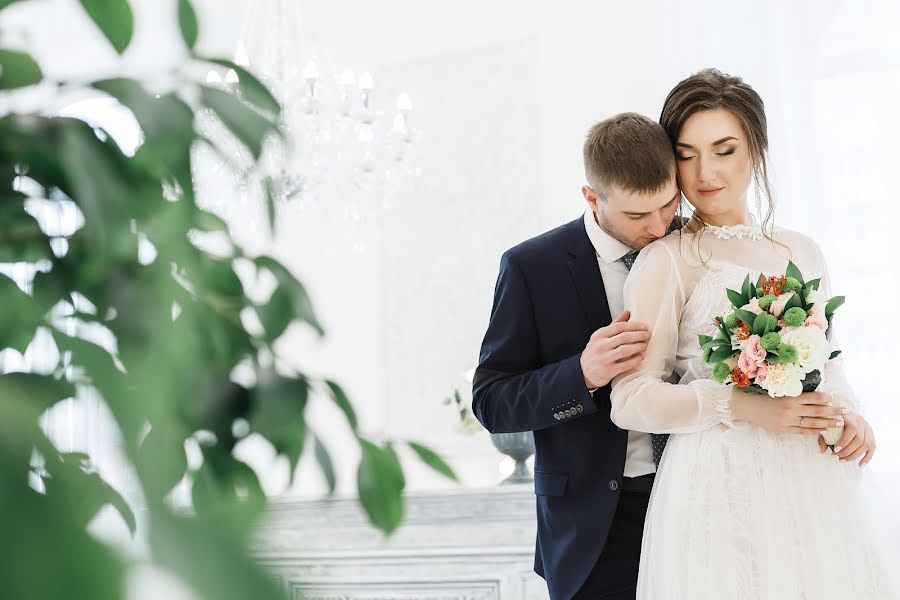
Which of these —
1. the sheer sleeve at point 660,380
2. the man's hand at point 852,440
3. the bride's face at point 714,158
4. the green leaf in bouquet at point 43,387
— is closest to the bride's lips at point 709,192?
the bride's face at point 714,158

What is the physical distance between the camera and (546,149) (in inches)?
173

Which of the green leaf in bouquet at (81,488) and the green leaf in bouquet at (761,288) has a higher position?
the green leaf in bouquet at (81,488)

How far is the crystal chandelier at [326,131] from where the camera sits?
11.5ft

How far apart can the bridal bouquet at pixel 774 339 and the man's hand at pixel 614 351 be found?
12 cm

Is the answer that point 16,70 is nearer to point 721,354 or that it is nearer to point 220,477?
point 220,477

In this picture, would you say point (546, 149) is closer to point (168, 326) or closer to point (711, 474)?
point (711, 474)

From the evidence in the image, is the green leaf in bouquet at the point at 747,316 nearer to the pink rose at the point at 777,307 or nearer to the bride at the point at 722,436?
the pink rose at the point at 777,307

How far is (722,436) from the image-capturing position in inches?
70.9

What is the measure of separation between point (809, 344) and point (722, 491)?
1.09 ft

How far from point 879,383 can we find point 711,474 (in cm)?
215

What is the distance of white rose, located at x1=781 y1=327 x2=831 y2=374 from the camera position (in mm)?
1614

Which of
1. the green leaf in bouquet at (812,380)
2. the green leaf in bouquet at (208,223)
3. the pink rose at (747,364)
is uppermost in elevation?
the green leaf in bouquet at (208,223)

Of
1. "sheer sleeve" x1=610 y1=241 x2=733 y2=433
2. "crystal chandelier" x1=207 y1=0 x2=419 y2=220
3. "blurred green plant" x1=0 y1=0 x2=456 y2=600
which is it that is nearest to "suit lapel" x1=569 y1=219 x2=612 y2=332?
"sheer sleeve" x1=610 y1=241 x2=733 y2=433

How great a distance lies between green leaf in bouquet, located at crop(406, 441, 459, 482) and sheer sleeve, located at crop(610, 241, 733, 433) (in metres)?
1.37
